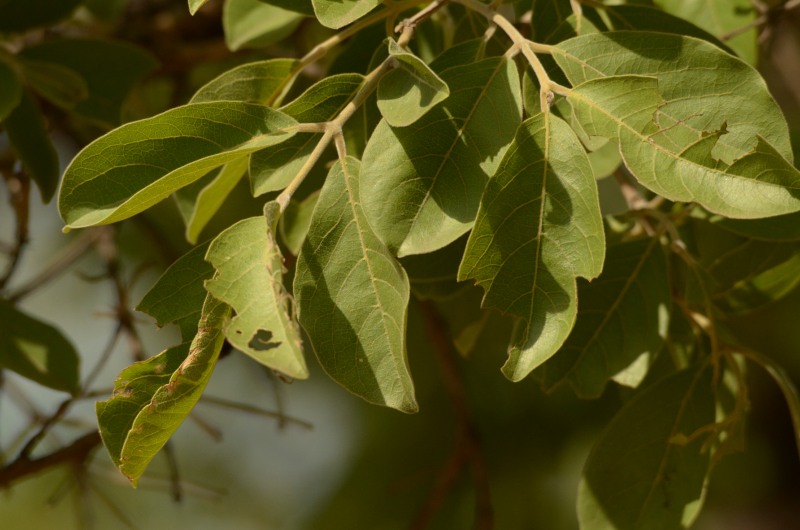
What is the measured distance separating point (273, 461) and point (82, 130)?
166 cm

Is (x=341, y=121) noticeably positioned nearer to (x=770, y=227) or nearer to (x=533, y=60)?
(x=533, y=60)

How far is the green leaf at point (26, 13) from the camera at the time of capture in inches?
46.4

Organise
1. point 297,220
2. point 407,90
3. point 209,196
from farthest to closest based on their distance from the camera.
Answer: point 297,220 → point 209,196 → point 407,90

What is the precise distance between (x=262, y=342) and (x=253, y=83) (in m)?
0.36

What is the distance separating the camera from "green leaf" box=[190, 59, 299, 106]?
86 cm

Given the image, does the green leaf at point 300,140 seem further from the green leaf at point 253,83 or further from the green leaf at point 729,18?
the green leaf at point 729,18

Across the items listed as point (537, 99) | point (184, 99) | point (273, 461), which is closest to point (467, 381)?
point (184, 99)

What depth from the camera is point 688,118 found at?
74 centimetres

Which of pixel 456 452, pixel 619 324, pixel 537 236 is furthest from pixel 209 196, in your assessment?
pixel 456 452

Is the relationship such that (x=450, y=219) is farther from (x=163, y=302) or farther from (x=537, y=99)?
(x=163, y=302)

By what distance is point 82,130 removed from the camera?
1.67 metres

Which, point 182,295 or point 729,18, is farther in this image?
point 729,18

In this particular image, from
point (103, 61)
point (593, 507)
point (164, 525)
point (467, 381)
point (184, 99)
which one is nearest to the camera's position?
point (593, 507)

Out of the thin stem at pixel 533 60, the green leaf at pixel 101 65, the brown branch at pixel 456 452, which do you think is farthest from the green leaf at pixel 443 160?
the brown branch at pixel 456 452
